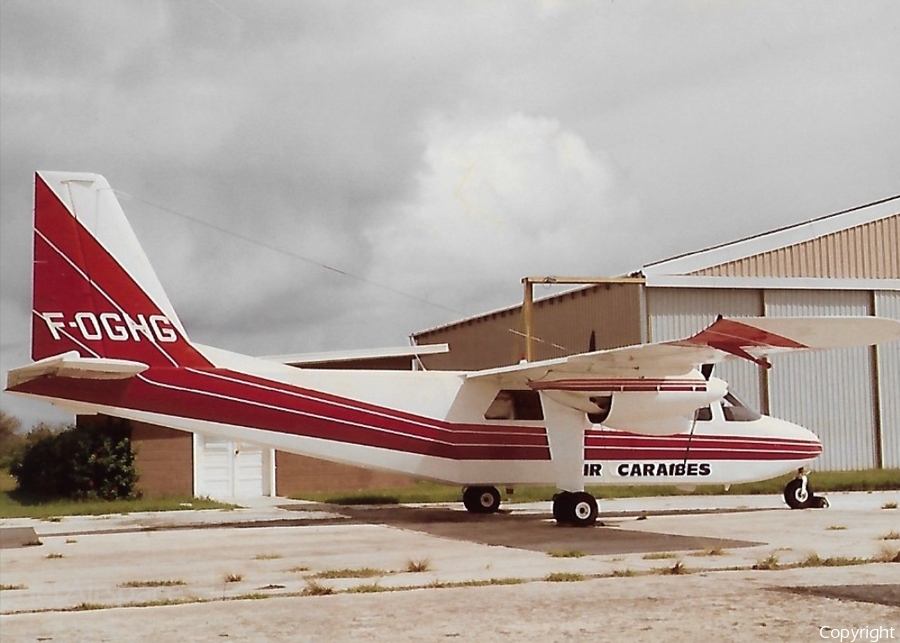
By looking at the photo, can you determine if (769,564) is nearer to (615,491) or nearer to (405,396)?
(405,396)

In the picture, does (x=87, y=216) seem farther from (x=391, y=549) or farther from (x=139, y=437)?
(x=139, y=437)

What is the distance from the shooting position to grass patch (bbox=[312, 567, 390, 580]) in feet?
36.4

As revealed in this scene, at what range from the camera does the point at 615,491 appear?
25938 mm

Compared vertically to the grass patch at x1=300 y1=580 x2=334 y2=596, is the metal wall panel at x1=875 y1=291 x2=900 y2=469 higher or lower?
higher


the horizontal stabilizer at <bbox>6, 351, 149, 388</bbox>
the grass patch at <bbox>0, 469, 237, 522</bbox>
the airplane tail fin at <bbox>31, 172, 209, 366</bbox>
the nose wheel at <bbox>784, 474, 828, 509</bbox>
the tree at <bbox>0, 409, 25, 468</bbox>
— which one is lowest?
the grass patch at <bbox>0, 469, 237, 522</bbox>

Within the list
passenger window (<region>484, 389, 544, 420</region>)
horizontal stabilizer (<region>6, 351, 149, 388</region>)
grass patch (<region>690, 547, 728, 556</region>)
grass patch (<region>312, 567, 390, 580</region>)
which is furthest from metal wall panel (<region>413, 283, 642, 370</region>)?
grass patch (<region>312, 567, 390, 580</region>)

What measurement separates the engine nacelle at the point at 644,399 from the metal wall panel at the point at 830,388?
1482 centimetres

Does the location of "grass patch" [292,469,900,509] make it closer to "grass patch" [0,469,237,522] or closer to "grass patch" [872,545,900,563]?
"grass patch" [0,469,237,522]

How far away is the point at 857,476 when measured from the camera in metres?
28.0

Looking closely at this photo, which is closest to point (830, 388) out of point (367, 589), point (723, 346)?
point (723, 346)

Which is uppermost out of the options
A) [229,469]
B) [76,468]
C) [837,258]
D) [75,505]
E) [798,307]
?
[837,258]

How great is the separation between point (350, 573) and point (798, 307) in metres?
23.9

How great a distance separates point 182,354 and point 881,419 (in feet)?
78.6

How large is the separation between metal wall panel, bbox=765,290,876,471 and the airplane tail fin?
2068cm
